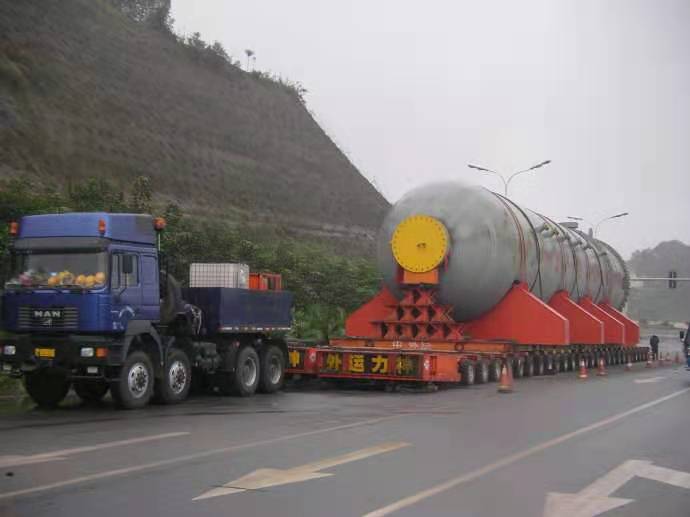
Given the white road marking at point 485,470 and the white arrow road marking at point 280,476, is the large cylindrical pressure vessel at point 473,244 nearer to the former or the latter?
the white road marking at point 485,470

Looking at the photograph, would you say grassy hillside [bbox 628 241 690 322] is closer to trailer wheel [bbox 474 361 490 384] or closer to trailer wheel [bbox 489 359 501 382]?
trailer wheel [bbox 489 359 501 382]

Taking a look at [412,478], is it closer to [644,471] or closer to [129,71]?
[644,471]

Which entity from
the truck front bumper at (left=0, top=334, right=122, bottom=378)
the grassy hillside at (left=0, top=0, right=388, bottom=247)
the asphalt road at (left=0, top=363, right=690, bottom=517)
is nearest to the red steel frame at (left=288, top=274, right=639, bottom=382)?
the asphalt road at (left=0, top=363, right=690, bottom=517)

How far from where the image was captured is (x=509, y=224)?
867 inches

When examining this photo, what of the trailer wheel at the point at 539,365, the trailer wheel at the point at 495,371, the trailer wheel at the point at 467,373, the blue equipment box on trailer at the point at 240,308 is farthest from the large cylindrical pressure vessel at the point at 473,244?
the blue equipment box on trailer at the point at 240,308

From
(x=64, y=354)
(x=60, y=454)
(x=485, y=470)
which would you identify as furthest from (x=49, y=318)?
(x=485, y=470)

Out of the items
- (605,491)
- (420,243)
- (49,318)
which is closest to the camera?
(605,491)

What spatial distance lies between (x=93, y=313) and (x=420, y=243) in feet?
31.7

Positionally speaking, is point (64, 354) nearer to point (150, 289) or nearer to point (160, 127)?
point (150, 289)

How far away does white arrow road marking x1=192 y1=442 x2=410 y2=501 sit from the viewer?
24.6 ft

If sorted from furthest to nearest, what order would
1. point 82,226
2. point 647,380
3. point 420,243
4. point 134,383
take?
point 647,380
point 420,243
point 134,383
point 82,226

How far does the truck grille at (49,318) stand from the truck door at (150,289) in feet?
4.12

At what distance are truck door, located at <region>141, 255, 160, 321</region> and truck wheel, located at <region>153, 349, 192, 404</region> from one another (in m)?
Result: 0.84

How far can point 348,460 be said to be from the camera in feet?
30.0
